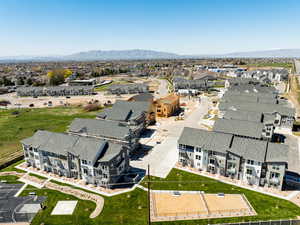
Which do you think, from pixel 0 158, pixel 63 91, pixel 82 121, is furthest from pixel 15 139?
pixel 63 91

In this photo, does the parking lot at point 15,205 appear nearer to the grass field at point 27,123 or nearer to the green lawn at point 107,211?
the green lawn at point 107,211

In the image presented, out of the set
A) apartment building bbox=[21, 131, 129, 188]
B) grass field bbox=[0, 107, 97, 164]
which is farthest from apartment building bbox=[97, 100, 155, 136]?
grass field bbox=[0, 107, 97, 164]

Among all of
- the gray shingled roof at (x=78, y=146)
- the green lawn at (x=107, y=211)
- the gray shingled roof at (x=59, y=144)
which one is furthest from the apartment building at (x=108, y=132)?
the green lawn at (x=107, y=211)

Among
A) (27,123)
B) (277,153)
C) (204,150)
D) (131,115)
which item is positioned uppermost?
(131,115)

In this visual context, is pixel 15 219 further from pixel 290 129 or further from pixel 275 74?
pixel 275 74

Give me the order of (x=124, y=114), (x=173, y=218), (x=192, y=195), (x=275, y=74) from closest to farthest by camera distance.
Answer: (x=173, y=218)
(x=192, y=195)
(x=124, y=114)
(x=275, y=74)

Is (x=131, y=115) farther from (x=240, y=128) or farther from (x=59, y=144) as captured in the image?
(x=240, y=128)

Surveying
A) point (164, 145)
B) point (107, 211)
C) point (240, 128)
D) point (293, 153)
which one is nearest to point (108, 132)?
point (164, 145)
